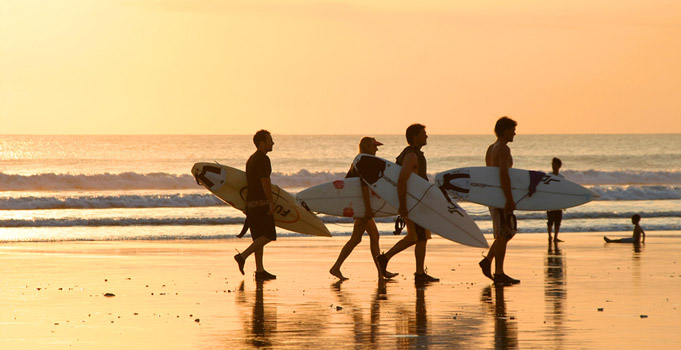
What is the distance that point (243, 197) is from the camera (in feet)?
44.9

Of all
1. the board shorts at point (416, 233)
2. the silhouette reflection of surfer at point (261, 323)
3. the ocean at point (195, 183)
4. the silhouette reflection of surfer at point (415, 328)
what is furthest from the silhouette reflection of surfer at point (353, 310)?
the ocean at point (195, 183)

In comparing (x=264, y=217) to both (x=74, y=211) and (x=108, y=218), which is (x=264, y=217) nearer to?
Result: (x=108, y=218)

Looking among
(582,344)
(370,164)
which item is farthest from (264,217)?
(582,344)

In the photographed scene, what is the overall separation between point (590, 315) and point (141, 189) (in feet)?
121

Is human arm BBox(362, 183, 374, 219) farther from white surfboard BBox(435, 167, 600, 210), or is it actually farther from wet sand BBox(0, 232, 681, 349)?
white surfboard BBox(435, 167, 600, 210)

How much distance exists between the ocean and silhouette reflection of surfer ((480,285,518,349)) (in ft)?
7.48

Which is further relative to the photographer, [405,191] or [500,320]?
[405,191]

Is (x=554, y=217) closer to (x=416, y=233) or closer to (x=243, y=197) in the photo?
(x=243, y=197)

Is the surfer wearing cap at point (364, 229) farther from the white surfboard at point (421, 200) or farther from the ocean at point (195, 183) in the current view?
the ocean at point (195, 183)

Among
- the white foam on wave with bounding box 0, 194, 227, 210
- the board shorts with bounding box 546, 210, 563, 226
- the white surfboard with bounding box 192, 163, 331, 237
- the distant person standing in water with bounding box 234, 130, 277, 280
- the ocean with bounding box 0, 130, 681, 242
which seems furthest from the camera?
the white foam on wave with bounding box 0, 194, 227, 210

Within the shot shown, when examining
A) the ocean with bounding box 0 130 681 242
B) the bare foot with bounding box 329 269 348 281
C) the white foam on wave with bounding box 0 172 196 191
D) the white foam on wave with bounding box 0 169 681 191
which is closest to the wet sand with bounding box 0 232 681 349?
the bare foot with bounding box 329 269 348 281

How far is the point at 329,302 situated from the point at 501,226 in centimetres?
232

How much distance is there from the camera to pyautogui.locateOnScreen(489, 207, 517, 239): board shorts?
11.2 meters

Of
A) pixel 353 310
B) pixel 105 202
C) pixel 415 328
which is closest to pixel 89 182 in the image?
pixel 105 202
